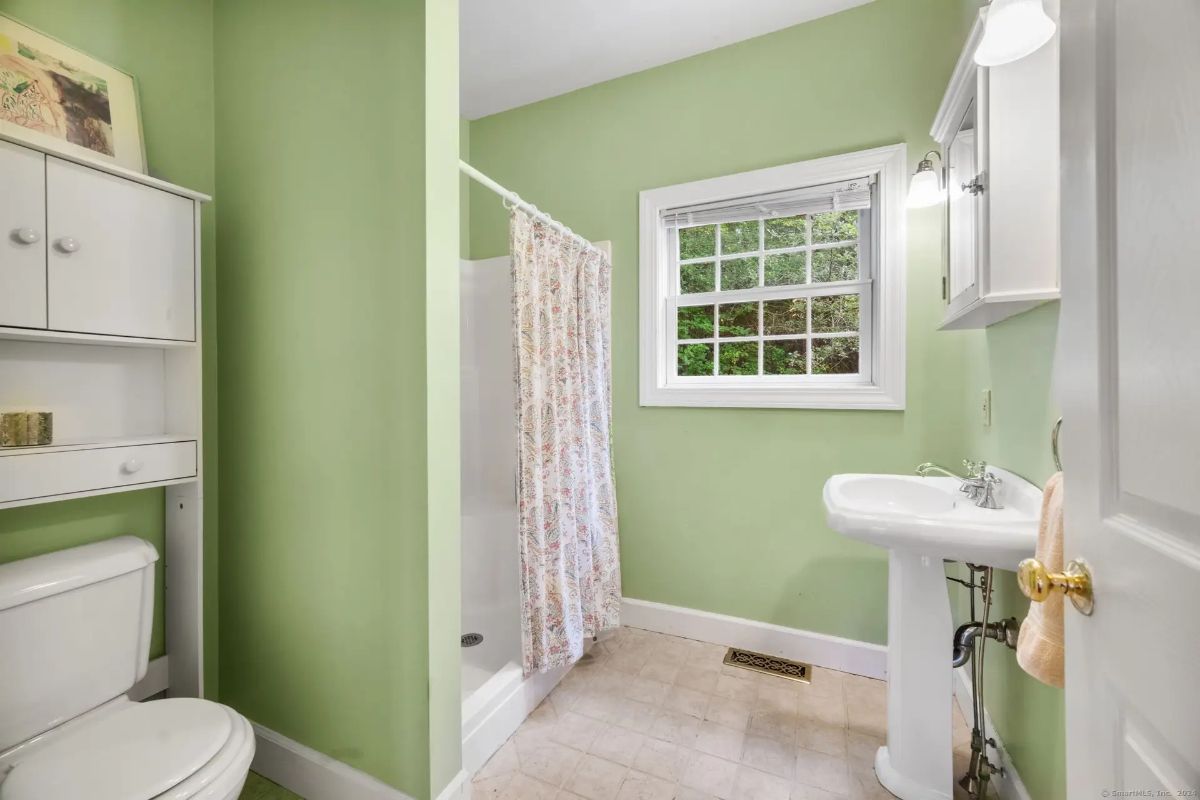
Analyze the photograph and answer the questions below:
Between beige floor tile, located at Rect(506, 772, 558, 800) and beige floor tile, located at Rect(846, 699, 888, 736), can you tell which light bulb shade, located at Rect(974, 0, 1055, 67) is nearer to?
beige floor tile, located at Rect(846, 699, 888, 736)

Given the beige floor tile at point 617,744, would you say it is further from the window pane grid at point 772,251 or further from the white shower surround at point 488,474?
the window pane grid at point 772,251

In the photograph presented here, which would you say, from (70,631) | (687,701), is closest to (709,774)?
(687,701)

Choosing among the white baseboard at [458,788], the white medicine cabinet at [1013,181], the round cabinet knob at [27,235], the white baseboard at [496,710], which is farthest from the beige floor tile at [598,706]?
the round cabinet knob at [27,235]

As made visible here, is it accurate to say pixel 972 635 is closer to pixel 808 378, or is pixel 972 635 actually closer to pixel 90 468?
pixel 808 378

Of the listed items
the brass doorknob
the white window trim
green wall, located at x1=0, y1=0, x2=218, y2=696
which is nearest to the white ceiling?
the white window trim

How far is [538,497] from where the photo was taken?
169cm

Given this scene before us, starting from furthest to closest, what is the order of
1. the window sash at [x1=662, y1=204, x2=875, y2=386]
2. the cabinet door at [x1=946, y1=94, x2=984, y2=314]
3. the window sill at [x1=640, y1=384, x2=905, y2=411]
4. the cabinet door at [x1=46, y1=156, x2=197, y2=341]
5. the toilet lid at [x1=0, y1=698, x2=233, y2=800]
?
1. the window sash at [x1=662, y1=204, x2=875, y2=386]
2. the window sill at [x1=640, y1=384, x2=905, y2=411]
3. the cabinet door at [x1=946, y1=94, x2=984, y2=314]
4. the cabinet door at [x1=46, y1=156, x2=197, y2=341]
5. the toilet lid at [x1=0, y1=698, x2=233, y2=800]

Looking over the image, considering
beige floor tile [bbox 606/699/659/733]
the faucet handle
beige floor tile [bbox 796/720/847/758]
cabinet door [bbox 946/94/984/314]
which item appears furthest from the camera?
beige floor tile [bbox 606/699/659/733]

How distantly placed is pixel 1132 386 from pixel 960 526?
2.24 ft

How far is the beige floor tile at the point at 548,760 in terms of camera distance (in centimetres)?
145

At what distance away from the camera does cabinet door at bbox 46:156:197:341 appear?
113 cm

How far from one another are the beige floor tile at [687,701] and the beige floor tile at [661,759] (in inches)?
6.9

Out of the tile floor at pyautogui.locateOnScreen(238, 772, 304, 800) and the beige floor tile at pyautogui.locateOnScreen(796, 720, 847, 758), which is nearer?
the tile floor at pyautogui.locateOnScreen(238, 772, 304, 800)

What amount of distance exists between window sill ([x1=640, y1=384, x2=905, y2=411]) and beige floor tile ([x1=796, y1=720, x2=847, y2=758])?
1.16 metres
